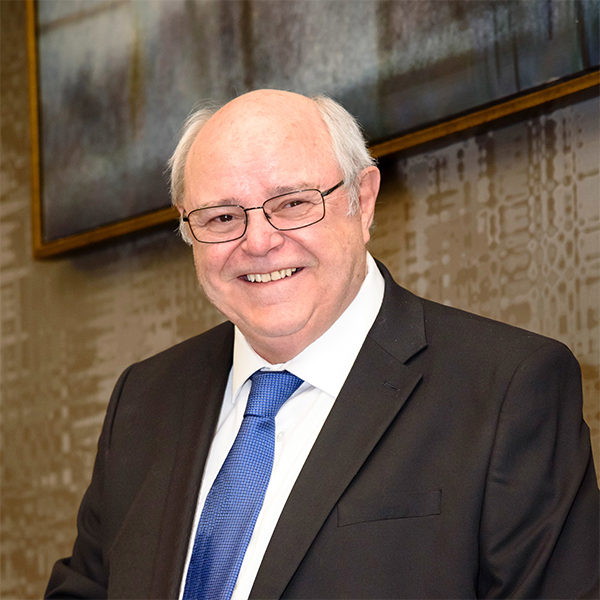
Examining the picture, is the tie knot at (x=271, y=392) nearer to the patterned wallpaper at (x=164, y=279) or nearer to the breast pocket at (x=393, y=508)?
the breast pocket at (x=393, y=508)

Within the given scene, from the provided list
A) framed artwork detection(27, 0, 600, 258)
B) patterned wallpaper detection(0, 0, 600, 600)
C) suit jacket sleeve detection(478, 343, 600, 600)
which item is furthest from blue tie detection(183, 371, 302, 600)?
framed artwork detection(27, 0, 600, 258)

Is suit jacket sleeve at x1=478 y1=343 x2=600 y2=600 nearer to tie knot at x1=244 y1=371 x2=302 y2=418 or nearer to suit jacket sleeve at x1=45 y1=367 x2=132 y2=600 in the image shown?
tie knot at x1=244 y1=371 x2=302 y2=418

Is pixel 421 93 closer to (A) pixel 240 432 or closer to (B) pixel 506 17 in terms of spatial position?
(B) pixel 506 17

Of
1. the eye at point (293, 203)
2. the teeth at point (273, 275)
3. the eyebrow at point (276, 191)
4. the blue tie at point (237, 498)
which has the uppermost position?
the eyebrow at point (276, 191)

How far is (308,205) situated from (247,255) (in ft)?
0.47

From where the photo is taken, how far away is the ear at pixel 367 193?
5.26 feet

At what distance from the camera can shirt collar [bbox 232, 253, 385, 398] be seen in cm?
150

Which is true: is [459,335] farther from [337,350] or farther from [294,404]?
[294,404]

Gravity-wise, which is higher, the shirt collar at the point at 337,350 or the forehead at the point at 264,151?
the forehead at the point at 264,151

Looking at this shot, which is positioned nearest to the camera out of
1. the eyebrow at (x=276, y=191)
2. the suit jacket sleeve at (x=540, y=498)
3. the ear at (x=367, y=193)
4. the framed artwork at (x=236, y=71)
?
the suit jacket sleeve at (x=540, y=498)

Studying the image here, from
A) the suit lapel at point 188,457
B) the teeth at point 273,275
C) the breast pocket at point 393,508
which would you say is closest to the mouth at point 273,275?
the teeth at point 273,275

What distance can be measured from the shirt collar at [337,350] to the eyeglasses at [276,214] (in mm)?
186

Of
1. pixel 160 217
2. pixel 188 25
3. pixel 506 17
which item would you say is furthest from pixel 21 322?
pixel 506 17

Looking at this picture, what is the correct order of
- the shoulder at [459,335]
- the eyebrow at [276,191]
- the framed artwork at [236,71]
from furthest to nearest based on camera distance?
1. the framed artwork at [236,71]
2. the eyebrow at [276,191]
3. the shoulder at [459,335]
